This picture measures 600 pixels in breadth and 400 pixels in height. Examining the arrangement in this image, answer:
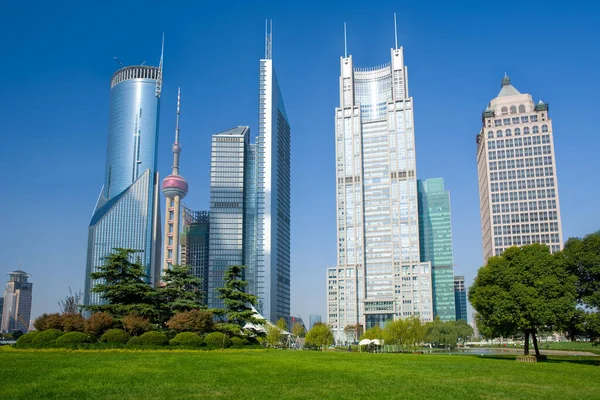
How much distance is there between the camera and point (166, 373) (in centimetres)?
2406

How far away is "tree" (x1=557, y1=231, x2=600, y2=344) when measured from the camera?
44.9m

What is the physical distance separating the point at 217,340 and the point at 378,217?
139 metres

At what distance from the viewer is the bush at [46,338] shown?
43.5 meters

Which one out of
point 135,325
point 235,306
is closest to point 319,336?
point 235,306

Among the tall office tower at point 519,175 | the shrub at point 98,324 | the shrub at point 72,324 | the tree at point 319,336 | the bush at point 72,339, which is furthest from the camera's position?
the tall office tower at point 519,175

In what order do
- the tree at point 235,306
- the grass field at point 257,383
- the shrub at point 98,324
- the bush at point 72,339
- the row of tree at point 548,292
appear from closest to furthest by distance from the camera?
1. the grass field at point 257,383
2. the bush at point 72,339
3. the row of tree at point 548,292
4. the shrub at point 98,324
5. the tree at point 235,306

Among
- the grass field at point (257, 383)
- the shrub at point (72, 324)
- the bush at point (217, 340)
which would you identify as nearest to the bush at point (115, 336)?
the shrub at point (72, 324)

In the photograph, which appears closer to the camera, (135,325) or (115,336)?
(115,336)

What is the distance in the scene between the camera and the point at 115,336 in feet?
155

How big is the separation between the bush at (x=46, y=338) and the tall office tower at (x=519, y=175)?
13751cm

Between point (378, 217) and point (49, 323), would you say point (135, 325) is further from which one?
point (378, 217)

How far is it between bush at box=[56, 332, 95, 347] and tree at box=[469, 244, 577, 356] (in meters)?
36.6

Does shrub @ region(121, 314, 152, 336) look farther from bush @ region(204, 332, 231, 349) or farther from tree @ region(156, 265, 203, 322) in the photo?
tree @ region(156, 265, 203, 322)

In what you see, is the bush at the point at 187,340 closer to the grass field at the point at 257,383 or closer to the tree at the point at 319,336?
the grass field at the point at 257,383
